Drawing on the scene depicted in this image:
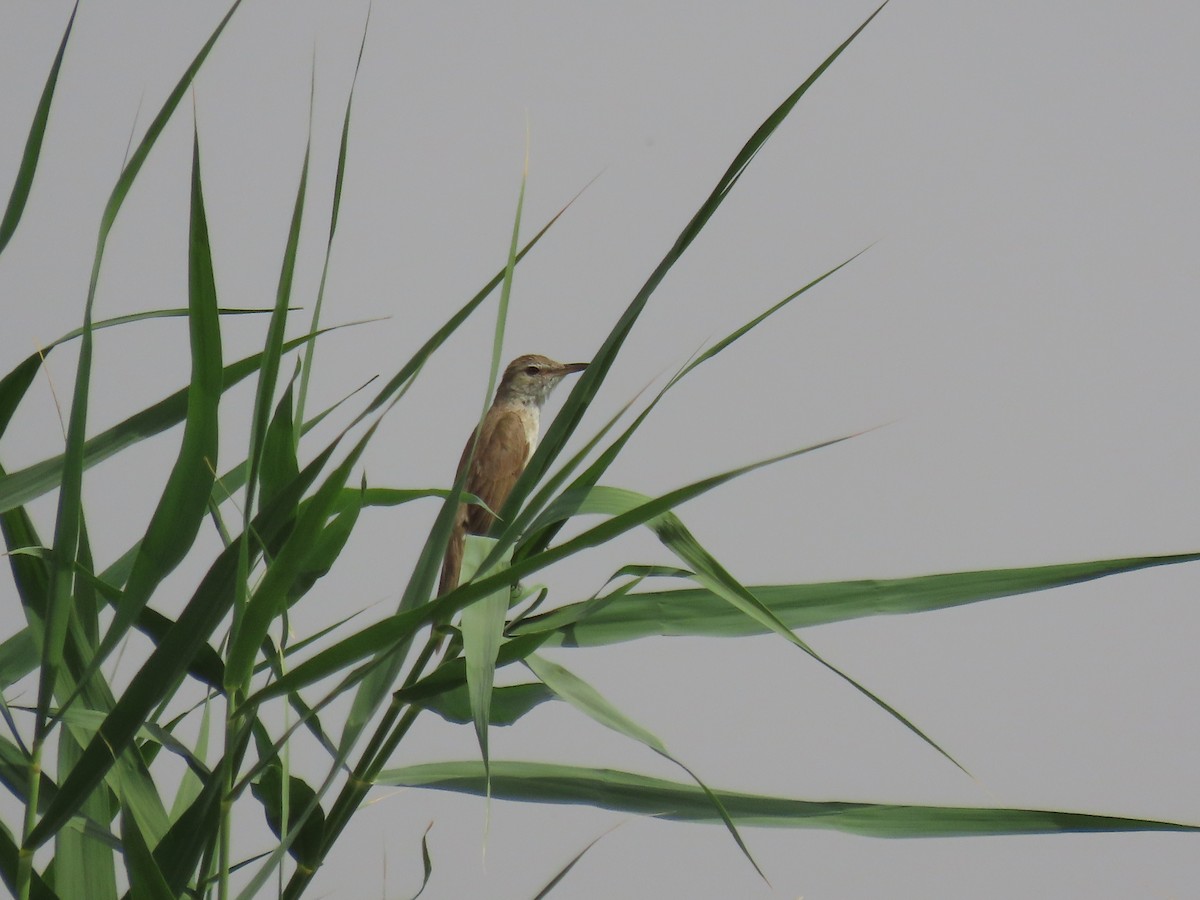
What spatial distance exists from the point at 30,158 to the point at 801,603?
0.74 m

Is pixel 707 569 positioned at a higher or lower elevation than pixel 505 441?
lower

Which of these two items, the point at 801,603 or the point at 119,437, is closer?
the point at 801,603

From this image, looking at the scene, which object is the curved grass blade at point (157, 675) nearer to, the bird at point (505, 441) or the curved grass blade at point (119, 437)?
the curved grass blade at point (119, 437)

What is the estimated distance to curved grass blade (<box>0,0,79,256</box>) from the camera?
0.96 meters

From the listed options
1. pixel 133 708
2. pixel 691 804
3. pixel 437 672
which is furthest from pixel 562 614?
pixel 133 708

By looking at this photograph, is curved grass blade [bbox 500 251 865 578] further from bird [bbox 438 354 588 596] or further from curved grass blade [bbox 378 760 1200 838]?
bird [bbox 438 354 588 596]

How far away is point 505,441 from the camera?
3193 millimetres

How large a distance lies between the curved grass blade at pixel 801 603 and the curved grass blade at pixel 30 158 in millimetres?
555

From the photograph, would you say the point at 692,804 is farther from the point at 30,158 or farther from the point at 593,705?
the point at 30,158

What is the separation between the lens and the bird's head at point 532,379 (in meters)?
3.52

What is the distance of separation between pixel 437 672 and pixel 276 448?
23cm

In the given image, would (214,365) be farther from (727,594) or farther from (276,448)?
(727,594)

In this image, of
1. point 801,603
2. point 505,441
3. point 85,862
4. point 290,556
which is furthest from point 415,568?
point 505,441

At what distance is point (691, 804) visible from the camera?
95 cm
